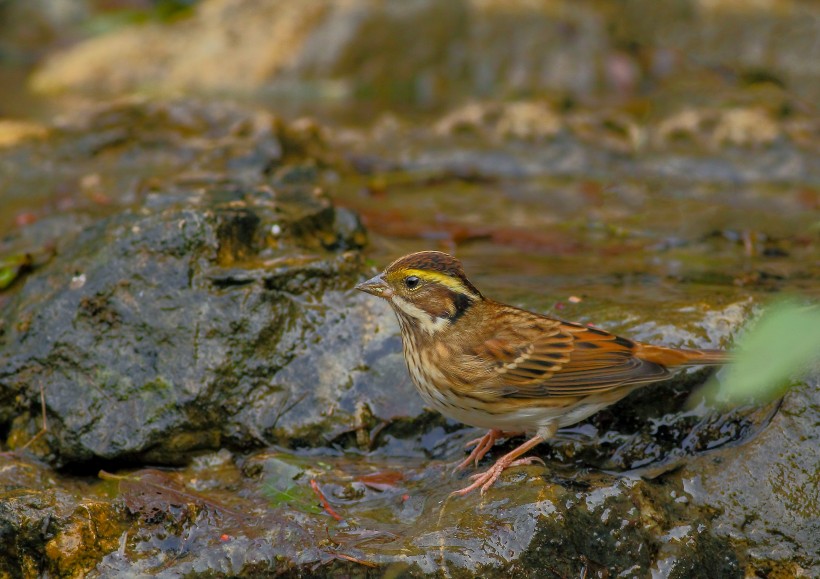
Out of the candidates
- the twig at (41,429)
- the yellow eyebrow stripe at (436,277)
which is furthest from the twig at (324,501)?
the twig at (41,429)

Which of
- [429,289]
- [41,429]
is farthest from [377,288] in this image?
[41,429]

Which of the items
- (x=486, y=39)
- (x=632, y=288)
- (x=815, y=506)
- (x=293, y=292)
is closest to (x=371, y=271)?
(x=293, y=292)

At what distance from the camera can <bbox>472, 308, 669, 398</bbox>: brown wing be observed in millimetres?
5125

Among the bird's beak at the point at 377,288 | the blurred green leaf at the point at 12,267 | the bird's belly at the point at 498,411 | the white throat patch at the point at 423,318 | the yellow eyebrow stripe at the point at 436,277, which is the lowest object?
the bird's belly at the point at 498,411

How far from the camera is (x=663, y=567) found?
484 cm

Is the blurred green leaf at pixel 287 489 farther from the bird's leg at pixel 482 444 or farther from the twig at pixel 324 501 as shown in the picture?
the bird's leg at pixel 482 444

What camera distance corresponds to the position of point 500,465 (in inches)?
200

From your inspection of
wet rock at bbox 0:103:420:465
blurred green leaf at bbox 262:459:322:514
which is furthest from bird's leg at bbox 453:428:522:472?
blurred green leaf at bbox 262:459:322:514

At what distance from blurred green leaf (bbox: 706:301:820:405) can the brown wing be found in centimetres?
48

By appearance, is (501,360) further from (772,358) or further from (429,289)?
(772,358)

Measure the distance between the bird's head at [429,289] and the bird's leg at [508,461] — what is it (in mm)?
837

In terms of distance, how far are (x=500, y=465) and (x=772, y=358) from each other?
1512 mm

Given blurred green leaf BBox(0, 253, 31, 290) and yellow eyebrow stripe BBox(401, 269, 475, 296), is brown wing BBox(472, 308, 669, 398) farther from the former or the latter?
blurred green leaf BBox(0, 253, 31, 290)

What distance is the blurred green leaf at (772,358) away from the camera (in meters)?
4.37
